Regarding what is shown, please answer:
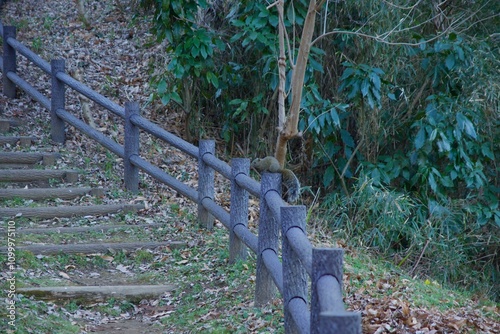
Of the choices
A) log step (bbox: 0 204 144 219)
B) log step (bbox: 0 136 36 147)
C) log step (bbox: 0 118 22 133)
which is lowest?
log step (bbox: 0 204 144 219)

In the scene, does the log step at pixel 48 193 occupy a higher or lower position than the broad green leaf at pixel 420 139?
lower

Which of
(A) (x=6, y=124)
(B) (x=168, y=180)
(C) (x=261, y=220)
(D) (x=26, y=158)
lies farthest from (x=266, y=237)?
(A) (x=6, y=124)

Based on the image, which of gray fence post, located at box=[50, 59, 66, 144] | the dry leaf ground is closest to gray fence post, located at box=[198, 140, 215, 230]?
the dry leaf ground

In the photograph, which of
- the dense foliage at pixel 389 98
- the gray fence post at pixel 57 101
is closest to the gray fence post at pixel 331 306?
the dense foliage at pixel 389 98

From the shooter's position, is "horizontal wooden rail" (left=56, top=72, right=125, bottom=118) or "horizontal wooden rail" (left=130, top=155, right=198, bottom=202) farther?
"horizontal wooden rail" (left=56, top=72, right=125, bottom=118)

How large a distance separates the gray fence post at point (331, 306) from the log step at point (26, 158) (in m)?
6.00

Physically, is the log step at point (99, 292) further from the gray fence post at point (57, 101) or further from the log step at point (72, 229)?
the gray fence post at point (57, 101)

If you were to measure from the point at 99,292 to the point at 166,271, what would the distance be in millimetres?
905

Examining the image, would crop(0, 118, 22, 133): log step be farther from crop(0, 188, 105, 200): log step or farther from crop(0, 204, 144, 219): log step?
crop(0, 204, 144, 219): log step

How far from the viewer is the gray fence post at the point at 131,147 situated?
825 centimetres

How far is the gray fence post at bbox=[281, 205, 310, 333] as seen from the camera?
4.13 m

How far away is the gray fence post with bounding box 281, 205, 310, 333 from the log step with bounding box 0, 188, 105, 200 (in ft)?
14.3

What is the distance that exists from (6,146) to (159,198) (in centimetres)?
209

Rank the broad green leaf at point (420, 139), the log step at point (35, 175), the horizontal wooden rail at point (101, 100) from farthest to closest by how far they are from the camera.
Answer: the horizontal wooden rail at point (101, 100)
the broad green leaf at point (420, 139)
the log step at point (35, 175)
